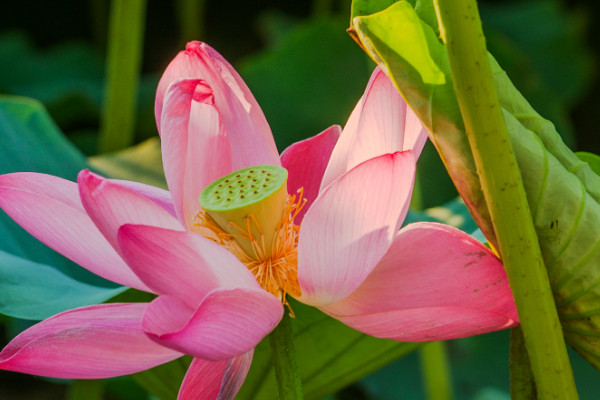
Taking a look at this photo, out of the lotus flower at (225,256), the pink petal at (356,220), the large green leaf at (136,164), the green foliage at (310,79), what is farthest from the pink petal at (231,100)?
the green foliage at (310,79)

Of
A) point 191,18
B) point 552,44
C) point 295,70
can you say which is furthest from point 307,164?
point 552,44

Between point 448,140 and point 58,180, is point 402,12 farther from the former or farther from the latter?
point 58,180

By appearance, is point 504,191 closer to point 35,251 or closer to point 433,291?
point 433,291

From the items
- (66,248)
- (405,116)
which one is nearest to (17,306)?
(66,248)

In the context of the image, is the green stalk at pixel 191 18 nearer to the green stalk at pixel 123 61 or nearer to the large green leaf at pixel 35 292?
the green stalk at pixel 123 61

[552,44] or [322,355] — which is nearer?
[322,355]

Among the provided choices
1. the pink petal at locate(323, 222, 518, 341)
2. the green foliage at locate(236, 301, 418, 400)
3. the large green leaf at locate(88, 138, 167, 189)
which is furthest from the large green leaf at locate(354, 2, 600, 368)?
the large green leaf at locate(88, 138, 167, 189)
